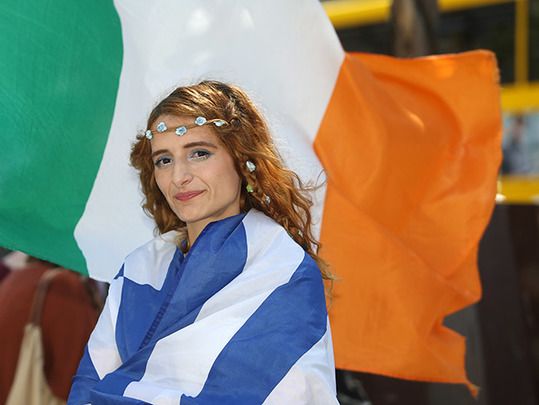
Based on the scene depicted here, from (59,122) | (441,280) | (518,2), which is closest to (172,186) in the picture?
(59,122)

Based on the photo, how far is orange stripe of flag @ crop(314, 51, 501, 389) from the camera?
3.21 meters

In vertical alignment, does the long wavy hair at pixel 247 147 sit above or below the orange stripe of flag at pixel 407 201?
above

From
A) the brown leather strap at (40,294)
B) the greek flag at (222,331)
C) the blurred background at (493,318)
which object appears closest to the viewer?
the greek flag at (222,331)

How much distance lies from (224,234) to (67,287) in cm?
158

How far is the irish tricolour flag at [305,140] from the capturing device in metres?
2.87

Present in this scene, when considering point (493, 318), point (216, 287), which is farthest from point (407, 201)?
point (216, 287)

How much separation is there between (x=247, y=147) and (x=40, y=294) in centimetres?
154

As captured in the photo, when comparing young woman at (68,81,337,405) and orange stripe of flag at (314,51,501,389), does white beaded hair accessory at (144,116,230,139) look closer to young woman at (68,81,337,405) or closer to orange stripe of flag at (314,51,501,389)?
young woman at (68,81,337,405)

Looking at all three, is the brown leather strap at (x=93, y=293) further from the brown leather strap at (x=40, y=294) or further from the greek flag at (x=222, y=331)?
the greek flag at (x=222, y=331)

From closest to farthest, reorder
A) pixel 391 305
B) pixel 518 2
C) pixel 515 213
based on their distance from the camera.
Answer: pixel 391 305, pixel 515 213, pixel 518 2

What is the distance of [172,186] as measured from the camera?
7.08ft

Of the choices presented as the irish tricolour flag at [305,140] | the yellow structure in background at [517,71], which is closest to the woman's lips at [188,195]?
the irish tricolour flag at [305,140]

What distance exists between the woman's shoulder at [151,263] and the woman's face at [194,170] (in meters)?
0.12

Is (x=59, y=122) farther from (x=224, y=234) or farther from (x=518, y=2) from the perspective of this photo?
(x=518, y=2)
